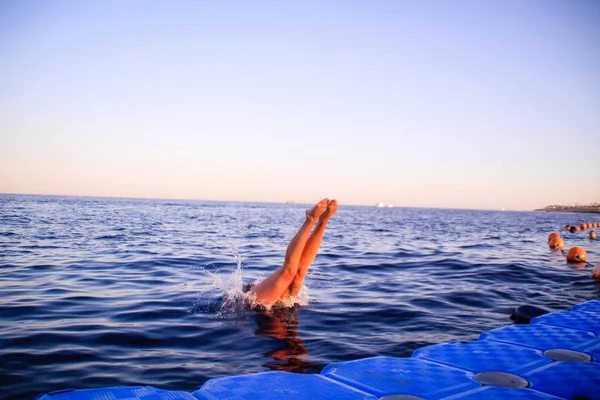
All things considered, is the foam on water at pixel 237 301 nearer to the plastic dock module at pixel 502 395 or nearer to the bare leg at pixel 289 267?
the bare leg at pixel 289 267

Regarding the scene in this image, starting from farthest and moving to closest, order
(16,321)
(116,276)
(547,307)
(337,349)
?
(116,276), (547,307), (16,321), (337,349)

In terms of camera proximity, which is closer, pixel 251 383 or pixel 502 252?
pixel 251 383

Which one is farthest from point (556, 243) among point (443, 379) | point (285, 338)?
point (443, 379)

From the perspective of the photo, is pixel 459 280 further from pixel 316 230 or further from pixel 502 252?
pixel 502 252

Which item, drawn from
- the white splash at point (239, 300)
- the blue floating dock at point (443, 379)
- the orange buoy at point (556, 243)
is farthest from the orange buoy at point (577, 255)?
the blue floating dock at point (443, 379)

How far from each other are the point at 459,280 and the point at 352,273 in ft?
8.40

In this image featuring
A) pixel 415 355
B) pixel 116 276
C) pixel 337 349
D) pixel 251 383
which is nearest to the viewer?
pixel 251 383

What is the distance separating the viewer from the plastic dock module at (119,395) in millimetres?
2967

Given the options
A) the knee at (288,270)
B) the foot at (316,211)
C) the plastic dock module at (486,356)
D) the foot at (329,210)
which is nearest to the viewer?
the plastic dock module at (486,356)

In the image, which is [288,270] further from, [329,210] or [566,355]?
[566,355]

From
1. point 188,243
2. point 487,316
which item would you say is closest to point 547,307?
point 487,316

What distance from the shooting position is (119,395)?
3.05m

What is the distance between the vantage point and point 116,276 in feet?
31.5

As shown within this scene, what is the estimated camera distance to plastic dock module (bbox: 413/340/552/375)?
3.94 meters
